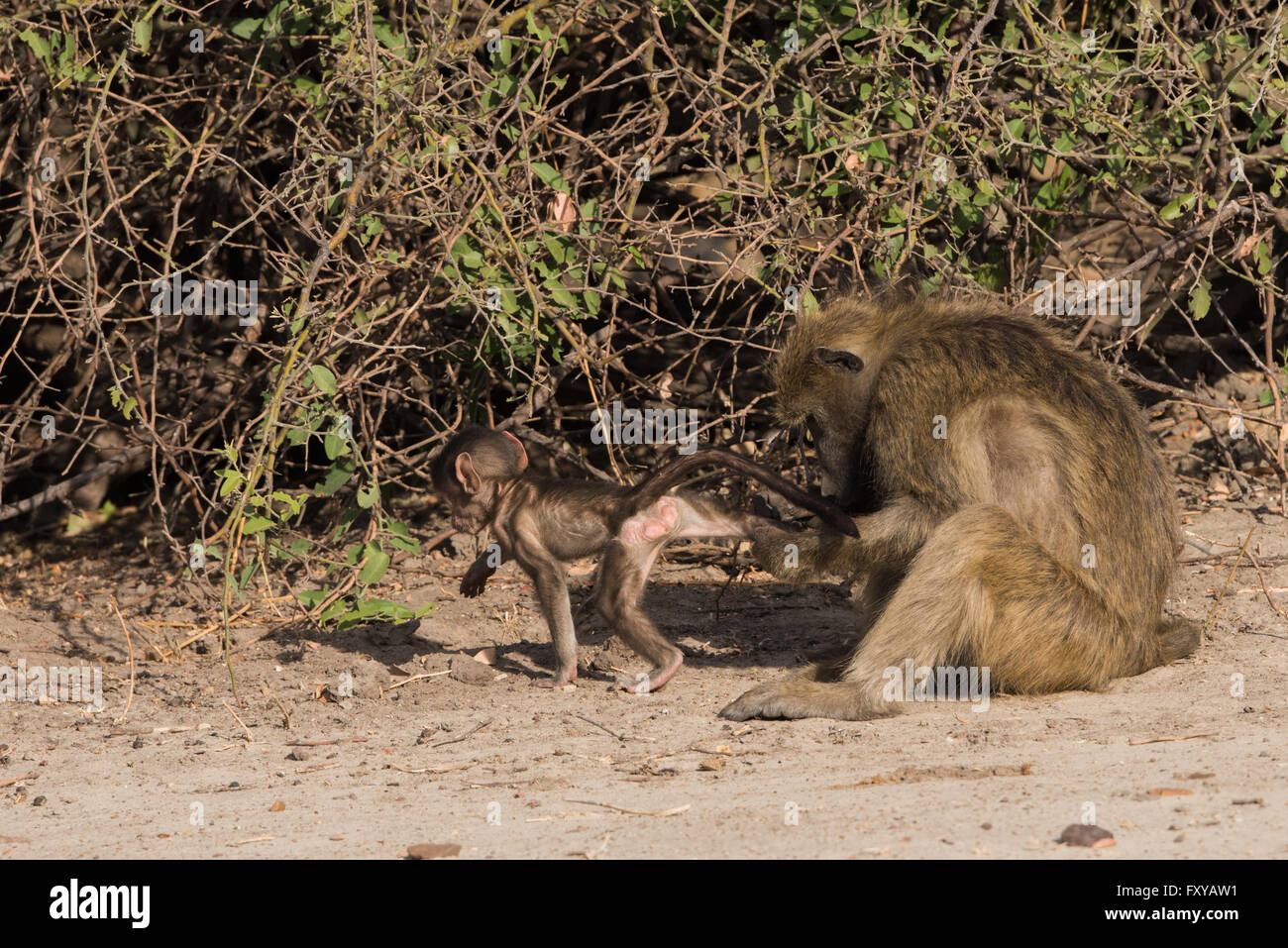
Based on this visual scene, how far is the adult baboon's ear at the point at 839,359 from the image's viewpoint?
523cm

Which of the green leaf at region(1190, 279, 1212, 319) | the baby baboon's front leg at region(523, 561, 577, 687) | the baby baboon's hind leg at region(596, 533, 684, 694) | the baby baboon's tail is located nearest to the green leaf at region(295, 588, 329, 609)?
the baby baboon's front leg at region(523, 561, 577, 687)

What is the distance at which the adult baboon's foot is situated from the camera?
503 centimetres

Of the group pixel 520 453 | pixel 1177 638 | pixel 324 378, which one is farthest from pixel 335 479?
pixel 1177 638

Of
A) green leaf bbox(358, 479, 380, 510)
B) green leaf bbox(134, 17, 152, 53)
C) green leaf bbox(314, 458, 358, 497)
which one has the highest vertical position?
green leaf bbox(134, 17, 152, 53)

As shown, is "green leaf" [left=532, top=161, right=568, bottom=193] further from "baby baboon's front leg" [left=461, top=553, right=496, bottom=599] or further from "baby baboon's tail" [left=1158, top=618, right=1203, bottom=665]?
"baby baboon's tail" [left=1158, top=618, right=1203, bottom=665]

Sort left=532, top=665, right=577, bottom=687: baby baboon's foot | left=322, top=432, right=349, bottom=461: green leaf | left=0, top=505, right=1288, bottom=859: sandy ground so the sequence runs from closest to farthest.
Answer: left=0, top=505, right=1288, bottom=859: sandy ground, left=322, top=432, right=349, bottom=461: green leaf, left=532, top=665, right=577, bottom=687: baby baboon's foot

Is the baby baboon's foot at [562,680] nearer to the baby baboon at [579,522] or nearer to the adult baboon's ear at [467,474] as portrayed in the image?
the baby baboon at [579,522]

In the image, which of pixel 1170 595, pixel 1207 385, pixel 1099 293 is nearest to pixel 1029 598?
pixel 1170 595

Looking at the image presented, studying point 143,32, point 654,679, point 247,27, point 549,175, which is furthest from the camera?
point 247,27

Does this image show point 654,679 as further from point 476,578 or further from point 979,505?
point 979,505

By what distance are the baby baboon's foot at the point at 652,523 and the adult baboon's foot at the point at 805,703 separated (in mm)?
786

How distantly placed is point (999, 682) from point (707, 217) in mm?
3071

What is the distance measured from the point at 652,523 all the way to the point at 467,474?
0.83m

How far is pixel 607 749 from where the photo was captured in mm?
4805
